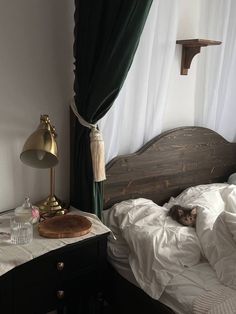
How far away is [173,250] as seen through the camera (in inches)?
67.9

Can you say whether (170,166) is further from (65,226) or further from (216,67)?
(65,226)

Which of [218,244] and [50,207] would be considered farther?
[50,207]

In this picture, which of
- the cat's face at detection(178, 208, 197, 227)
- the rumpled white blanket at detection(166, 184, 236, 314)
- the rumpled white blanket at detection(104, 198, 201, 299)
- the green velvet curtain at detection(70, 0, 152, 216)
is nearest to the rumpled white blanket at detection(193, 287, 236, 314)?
the rumpled white blanket at detection(166, 184, 236, 314)

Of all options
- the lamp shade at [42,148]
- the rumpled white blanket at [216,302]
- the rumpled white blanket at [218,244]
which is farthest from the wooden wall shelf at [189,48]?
the rumpled white blanket at [216,302]

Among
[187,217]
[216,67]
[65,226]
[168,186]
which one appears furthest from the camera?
[216,67]

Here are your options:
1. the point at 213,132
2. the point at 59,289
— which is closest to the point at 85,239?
the point at 59,289

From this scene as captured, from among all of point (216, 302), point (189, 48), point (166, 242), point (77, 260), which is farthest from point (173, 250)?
point (189, 48)

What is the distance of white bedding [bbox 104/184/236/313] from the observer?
5.21 ft

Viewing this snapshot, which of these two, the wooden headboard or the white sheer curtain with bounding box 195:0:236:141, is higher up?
the white sheer curtain with bounding box 195:0:236:141

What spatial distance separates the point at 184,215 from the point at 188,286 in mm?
441

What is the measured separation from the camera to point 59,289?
162cm

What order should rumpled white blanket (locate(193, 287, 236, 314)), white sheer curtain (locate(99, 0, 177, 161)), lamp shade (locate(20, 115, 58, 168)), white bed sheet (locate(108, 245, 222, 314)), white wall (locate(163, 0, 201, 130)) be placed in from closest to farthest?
rumpled white blanket (locate(193, 287, 236, 314)) → white bed sheet (locate(108, 245, 222, 314)) → lamp shade (locate(20, 115, 58, 168)) → white sheer curtain (locate(99, 0, 177, 161)) → white wall (locate(163, 0, 201, 130))

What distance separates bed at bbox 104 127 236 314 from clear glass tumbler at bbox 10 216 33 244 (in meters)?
0.49

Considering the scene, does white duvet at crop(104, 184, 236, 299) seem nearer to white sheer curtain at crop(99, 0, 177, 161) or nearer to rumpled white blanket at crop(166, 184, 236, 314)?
rumpled white blanket at crop(166, 184, 236, 314)
